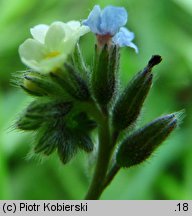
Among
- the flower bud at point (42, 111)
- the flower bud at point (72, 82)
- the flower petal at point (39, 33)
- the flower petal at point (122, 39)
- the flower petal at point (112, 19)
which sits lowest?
the flower bud at point (42, 111)

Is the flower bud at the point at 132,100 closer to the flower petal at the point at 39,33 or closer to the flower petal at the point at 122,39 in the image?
the flower petal at the point at 122,39

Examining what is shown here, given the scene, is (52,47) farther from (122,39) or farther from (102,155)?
(102,155)

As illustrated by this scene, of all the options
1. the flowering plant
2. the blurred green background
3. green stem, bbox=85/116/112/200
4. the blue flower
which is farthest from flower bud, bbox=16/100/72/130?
the blurred green background

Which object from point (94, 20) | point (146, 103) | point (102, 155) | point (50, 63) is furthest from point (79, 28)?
point (146, 103)

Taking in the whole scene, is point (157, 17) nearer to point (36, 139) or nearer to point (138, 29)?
point (138, 29)

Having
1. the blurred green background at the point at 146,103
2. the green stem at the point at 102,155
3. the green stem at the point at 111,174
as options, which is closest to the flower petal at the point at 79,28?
the green stem at the point at 102,155

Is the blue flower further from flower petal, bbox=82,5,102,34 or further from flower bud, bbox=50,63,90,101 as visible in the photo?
flower bud, bbox=50,63,90,101
